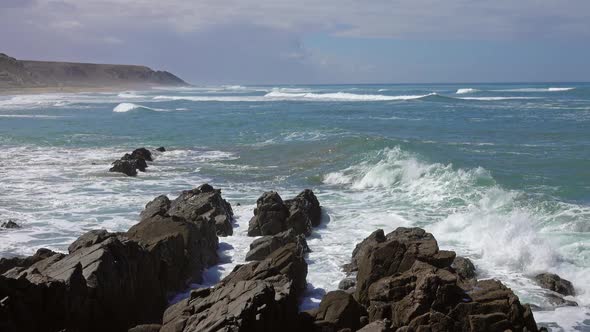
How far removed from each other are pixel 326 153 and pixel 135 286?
20063 mm

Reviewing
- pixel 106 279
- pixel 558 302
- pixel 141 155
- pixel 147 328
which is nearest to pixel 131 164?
pixel 141 155

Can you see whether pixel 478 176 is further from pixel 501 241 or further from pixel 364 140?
pixel 364 140

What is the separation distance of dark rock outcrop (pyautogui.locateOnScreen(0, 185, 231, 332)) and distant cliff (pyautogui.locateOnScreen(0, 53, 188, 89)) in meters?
114

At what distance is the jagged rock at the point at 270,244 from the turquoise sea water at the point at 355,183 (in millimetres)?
429

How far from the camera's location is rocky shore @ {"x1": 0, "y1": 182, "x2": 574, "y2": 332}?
328 inches

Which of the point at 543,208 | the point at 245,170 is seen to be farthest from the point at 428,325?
the point at 245,170

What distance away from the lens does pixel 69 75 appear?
162 metres

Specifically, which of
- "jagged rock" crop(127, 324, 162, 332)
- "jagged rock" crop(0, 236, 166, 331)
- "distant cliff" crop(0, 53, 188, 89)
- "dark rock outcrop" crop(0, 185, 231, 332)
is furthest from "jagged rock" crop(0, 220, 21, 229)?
"distant cliff" crop(0, 53, 188, 89)

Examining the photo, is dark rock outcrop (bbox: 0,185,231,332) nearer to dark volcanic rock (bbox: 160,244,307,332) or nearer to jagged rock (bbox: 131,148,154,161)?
dark volcanic rock (bbox: 160,244,307,332)

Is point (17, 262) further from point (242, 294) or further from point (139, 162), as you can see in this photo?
point (139, 162)

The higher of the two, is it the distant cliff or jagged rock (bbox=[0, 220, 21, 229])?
the distant cliff

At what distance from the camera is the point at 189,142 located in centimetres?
3694

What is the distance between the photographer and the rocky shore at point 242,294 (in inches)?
328

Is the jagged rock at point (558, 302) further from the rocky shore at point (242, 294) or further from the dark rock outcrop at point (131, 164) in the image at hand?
the dark rock outcrop at point (131, 164)
